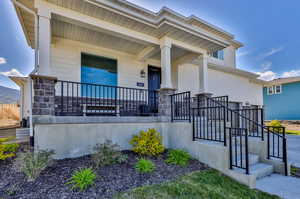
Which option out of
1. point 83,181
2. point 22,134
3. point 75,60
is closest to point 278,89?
point 75,60

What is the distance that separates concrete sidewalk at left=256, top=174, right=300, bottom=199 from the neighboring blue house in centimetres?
1429

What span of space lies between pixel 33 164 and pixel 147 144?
2.44 metres

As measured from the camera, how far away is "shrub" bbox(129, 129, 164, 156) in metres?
4.03

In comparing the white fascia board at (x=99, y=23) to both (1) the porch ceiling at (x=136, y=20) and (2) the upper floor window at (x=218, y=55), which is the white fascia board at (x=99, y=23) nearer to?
(1) the porch ceiling at (x=136, y=20)

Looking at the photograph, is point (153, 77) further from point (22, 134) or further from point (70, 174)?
point (22, 134)

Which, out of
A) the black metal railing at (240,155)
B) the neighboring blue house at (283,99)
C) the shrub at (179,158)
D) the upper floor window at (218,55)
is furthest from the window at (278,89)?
the shrub at (179,158)

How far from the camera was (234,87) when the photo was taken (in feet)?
34.7

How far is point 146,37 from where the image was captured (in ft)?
16.9

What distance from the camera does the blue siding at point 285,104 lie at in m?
14.7

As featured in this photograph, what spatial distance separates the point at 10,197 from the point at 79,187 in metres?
0.93

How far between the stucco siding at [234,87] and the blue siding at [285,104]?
481 centimetres

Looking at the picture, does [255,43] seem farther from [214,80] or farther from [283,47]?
[214,80]

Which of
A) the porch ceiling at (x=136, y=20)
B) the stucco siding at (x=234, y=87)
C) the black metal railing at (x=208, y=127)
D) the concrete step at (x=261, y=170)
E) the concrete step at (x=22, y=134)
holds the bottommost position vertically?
the concrete step at (x=261, y=170)

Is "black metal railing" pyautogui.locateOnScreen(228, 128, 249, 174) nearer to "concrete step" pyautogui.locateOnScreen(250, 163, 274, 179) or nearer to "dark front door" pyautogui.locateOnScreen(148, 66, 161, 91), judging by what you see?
"concrete step" pyautogui.locateOnScreen(250, 163, 274, 179)
